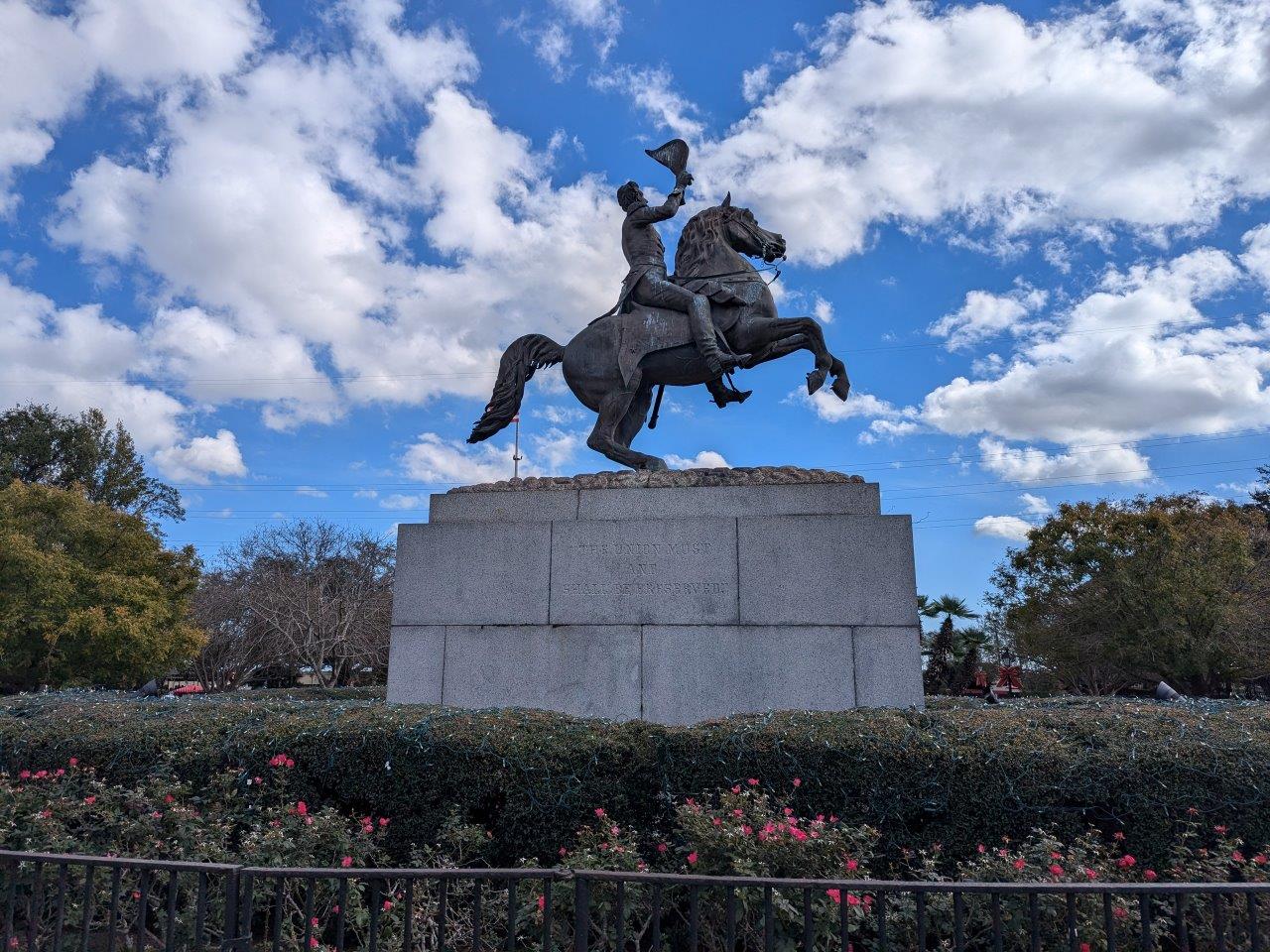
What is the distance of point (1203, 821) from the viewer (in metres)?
5.10

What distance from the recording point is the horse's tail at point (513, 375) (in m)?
11.3

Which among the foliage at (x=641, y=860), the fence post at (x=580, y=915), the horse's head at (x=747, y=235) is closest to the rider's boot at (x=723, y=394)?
the horse's head at (x=747, y=235)

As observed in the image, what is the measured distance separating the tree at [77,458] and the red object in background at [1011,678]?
134 ft

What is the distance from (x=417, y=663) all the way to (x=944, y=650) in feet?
85.8

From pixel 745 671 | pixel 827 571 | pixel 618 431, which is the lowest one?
pixel 745 671

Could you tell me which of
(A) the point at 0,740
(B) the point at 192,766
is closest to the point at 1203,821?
(B) the point at 192,766

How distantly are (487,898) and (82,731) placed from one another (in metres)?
3.53

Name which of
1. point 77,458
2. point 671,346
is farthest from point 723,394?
point 77,458

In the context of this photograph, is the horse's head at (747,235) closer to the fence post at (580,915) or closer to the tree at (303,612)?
the fence post at (580,915)

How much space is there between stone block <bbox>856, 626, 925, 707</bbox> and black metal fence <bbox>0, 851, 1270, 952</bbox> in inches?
144

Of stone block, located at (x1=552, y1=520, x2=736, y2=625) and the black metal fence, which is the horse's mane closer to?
stone block, located at (x1=552, y1=520, x2=736, y2=625)

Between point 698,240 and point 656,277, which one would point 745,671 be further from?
point 698,240

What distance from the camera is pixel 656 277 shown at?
35.9 ft

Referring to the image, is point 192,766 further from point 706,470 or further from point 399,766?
point 706,470
